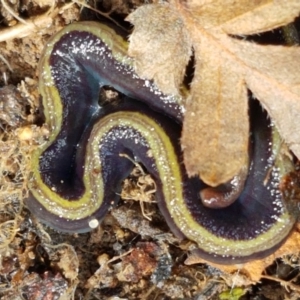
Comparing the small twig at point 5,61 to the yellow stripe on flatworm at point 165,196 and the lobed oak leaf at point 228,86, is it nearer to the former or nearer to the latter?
the yellow stripe on flatworm at point 165,196

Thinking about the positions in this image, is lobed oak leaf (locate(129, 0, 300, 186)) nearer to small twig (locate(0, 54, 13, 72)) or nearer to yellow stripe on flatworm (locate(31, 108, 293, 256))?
yellow stripe on flatworm (locate(31, 108, 293, 256))

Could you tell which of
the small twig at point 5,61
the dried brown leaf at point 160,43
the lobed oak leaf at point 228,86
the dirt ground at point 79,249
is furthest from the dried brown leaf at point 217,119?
the small twig at point 5,61

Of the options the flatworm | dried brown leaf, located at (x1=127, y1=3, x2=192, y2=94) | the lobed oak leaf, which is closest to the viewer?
the lobed oak leaf

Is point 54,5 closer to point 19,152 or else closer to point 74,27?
point 74,27

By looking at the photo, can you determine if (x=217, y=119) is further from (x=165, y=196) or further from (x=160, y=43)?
(x=165, y=196)

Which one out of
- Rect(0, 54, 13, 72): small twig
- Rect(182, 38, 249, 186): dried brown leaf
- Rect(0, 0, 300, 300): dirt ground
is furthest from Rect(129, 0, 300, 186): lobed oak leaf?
Rect(0, 54, 13, 72): small twig

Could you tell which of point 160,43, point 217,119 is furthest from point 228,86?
point 160,43
